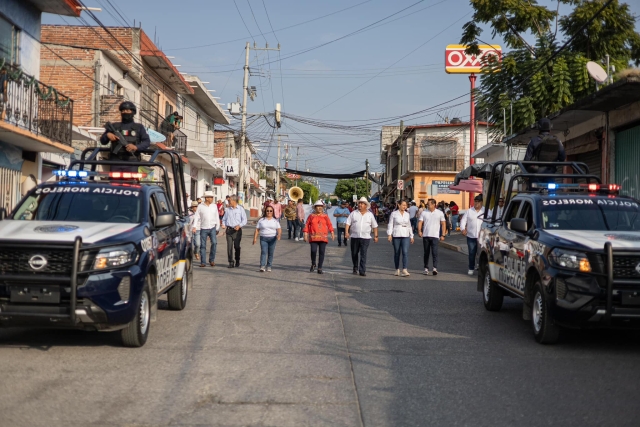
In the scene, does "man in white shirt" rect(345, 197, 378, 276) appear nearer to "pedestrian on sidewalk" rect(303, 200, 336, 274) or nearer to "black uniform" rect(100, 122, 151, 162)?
"pedestrian on sidewalk" rect(303, 200, 336, 274)

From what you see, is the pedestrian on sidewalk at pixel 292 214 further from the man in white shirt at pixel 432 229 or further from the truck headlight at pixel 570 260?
the truck headlight at pixel 570 260

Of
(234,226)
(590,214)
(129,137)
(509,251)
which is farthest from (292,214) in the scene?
(590,214)

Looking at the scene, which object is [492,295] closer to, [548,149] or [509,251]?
[509,251]

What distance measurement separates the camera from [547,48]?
78.7 feet

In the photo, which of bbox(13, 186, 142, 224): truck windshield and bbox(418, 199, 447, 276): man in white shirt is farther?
bbox(418, 199, 447, 276): man in white shirt

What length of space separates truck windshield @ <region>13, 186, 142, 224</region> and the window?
8.85 metres

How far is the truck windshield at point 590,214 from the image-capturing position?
965cm

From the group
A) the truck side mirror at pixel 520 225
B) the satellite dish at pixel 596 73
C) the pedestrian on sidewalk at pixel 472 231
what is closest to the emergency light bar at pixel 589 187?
the truck side mirror at pixel 520 225

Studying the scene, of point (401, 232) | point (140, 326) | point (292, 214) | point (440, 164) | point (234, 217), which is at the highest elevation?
point (440, 164)

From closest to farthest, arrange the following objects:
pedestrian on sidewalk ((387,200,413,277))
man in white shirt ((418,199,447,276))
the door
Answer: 1. the door
2. pedestrian on sidewalk ((387,200,413,277))
3. man in white shirt ((418,199,447,276))

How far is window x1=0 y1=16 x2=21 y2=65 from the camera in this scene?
1692cm

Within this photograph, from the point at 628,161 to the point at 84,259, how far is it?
50.8ft

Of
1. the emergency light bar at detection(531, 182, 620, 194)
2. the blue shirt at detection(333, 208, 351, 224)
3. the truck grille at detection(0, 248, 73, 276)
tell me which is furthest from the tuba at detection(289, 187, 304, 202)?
the truck grille at detection(0, 248, 73, 276)

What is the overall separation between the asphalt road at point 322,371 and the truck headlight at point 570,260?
3.26 ft
